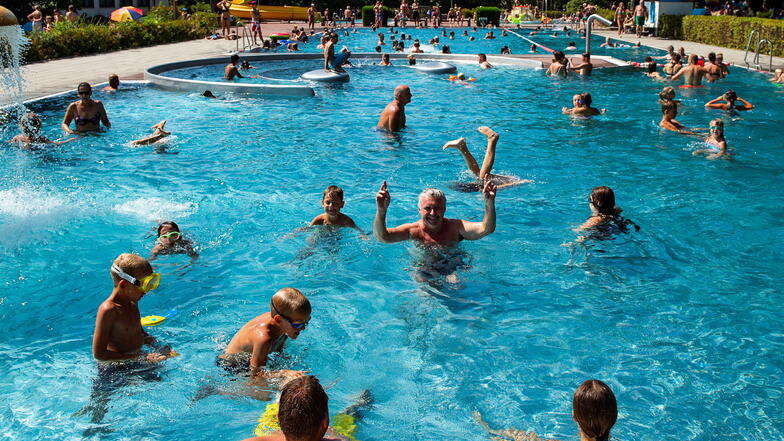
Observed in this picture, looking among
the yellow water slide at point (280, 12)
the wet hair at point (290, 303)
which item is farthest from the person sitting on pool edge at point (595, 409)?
the yellow water slide at point (280, 12)

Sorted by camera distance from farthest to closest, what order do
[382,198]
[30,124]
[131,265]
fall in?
[30,124] < [382,198] < [131,265]

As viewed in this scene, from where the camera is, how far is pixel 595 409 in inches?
135

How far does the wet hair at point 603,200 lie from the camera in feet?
25.9

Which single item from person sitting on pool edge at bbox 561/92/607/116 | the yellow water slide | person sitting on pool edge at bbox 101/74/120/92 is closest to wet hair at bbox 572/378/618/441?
person sitting on pool edge at bbox 561/92/607/116

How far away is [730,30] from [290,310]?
1176 inches

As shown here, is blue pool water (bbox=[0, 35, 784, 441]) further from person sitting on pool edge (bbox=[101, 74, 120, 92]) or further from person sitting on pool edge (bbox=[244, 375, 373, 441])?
person sitting on pool edge (bbox=[101, 74, 120, 92])

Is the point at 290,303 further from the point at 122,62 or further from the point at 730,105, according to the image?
the point at 122,62

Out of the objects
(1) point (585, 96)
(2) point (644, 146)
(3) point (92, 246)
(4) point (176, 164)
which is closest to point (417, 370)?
(3) point (92, 246)

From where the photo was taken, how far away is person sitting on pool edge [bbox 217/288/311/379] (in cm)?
464

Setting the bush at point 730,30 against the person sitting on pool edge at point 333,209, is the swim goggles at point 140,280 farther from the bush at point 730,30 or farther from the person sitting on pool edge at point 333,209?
the bush at point 730,30

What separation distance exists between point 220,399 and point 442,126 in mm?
10842

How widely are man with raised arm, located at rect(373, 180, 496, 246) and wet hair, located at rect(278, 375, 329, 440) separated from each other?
9.46ft

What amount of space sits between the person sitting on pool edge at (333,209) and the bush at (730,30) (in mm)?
23101

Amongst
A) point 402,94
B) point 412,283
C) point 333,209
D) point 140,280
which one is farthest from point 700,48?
point 140,280
